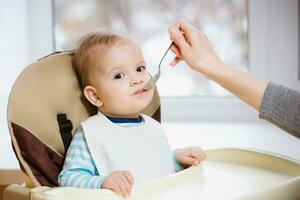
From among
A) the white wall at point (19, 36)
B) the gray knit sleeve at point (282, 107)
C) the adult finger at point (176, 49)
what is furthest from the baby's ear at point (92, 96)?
the white wall at point (19, 36)

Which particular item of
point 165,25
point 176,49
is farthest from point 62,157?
point 165,25

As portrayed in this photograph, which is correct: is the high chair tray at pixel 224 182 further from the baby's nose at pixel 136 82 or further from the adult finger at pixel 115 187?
the baby's nose at pixel 136 82

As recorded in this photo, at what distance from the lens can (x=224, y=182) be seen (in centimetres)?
112

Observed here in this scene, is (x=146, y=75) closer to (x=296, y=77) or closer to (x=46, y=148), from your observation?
(x=46, y=148)

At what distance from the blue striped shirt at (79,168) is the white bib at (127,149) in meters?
0.01

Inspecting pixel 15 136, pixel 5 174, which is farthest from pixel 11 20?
pixel 15 136

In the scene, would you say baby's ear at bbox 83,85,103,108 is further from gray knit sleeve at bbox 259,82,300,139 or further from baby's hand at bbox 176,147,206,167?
gray knit sleeve at bbox 259,82,300,139

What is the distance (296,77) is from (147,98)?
33.1 inches

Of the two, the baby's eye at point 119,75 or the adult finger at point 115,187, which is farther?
the baby's eye at point 119,75

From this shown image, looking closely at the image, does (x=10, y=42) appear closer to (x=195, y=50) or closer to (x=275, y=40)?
(x=275, y=40)

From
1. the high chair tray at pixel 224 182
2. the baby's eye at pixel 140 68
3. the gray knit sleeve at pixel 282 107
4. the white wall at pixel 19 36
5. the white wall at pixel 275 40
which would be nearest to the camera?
the high chair tray at pixel 224 182

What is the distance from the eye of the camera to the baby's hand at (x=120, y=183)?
0.97 metres

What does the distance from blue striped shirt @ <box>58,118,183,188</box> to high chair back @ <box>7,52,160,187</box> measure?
34 millimetres

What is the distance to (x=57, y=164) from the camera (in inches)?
45.5
